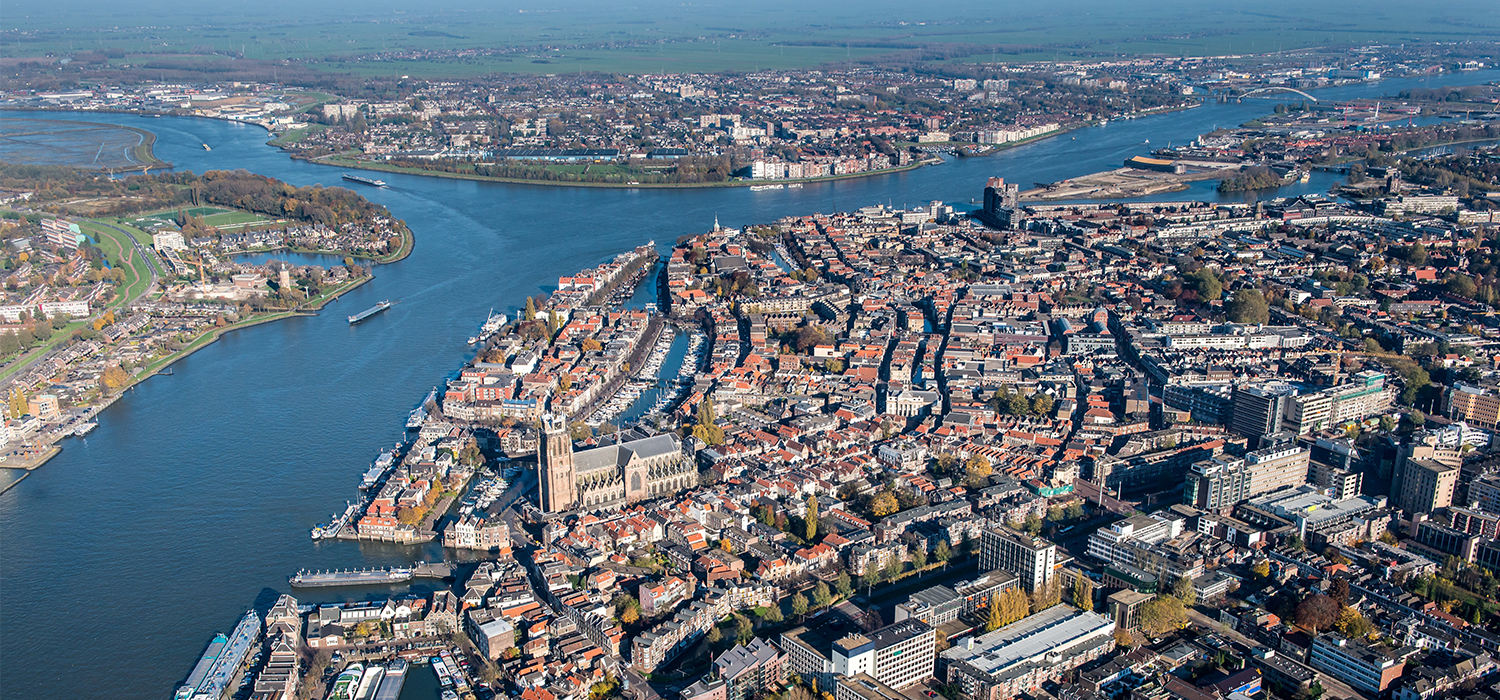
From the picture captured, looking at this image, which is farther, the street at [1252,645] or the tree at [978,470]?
the tree at [978,470]

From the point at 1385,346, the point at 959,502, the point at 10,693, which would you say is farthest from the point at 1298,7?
the point at 10,693

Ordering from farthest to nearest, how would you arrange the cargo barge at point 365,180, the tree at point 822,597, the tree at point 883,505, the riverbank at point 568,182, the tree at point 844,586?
1. the riverbank at point 568,182
2. the cargo barge at point 365,180
3. the tree at point 883,505
4. the tree at point 844,586
5. the tree at point 822,597

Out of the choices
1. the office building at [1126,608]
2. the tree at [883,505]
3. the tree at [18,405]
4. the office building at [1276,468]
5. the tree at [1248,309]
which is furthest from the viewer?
the tree at [1248,309]

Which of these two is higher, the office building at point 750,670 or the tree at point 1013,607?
the tree at point 1013,607

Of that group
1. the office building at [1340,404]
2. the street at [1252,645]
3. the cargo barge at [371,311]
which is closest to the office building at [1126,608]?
the street at [1252,645]

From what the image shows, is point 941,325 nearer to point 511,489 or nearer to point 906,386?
point 906,386

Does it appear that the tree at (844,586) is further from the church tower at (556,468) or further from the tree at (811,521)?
the church tower at (556,468)
